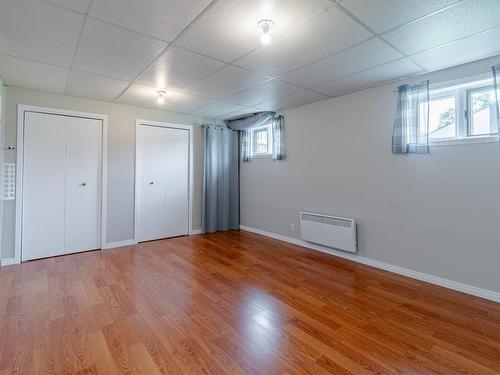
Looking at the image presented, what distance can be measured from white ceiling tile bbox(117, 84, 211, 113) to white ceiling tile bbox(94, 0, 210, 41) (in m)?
1.43

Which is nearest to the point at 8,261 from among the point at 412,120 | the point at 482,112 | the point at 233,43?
the point at 233,43

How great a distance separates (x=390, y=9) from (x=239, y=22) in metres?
1.03

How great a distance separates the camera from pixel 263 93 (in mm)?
3559

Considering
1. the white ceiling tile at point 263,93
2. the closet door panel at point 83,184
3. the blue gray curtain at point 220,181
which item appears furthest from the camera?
the blue gray curtain at point 220,181

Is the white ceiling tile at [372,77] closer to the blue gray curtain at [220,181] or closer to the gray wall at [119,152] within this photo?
the blue gray curtain at [220,181]

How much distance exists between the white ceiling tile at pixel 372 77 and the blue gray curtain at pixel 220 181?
238cm

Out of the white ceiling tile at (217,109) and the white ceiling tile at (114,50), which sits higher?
the white ceiling tile at (217,109)

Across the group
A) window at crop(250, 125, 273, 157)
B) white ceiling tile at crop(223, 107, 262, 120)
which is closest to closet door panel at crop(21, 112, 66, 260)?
white ceiling tile at crop(223, 107, 262, 120)

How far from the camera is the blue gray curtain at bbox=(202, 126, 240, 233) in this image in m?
5.06

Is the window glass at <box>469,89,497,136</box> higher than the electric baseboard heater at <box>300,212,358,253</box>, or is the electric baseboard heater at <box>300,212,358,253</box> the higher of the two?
the window glass at <box>469,89,497,136</box>

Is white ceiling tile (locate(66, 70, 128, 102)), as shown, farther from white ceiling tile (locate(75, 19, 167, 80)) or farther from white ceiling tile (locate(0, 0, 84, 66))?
white ceiling tile (locate(0, 0, 84, 66))

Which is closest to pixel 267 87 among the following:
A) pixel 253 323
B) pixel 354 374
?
pixel 253 323

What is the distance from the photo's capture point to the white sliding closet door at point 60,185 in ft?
11.5

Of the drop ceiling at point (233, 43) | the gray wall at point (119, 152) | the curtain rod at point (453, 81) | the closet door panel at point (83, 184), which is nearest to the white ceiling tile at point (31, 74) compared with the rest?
the drop ceiling at point (233, 43)
